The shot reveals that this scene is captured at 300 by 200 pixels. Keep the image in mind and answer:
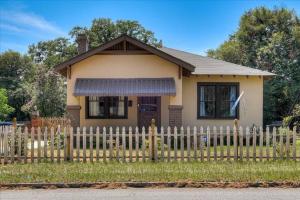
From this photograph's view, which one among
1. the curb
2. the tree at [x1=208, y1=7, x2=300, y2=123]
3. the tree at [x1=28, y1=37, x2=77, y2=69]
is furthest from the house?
the tree at [x1=28, y1=37, x2=77, y2=69]

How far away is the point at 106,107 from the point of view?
21688mm

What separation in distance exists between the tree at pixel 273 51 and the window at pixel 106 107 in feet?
51.8

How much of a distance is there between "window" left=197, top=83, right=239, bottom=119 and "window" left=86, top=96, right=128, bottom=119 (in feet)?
12.4

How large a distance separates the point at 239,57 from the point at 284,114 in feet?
37.3

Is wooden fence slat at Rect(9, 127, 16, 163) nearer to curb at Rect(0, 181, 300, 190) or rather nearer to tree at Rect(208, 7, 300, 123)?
curb at Rect(0, 181, 300, 190)

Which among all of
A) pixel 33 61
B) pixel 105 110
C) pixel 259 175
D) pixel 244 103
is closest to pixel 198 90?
pixel 244 103

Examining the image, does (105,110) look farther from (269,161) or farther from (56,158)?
(269,161)

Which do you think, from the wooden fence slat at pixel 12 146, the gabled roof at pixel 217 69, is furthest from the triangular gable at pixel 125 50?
the wooden fence slat at pixel 12 146

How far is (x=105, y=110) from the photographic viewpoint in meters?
21.7

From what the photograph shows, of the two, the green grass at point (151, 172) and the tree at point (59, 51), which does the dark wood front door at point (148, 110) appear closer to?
the green grass at point (151, 172)

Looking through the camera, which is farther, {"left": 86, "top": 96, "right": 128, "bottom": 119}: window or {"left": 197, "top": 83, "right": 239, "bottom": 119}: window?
{"left": 197, "top": 83, "right": 239, "bottom": 119}: window

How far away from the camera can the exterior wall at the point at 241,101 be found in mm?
22297

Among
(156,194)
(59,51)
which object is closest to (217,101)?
(156,194)

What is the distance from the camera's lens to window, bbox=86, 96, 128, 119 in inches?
850
